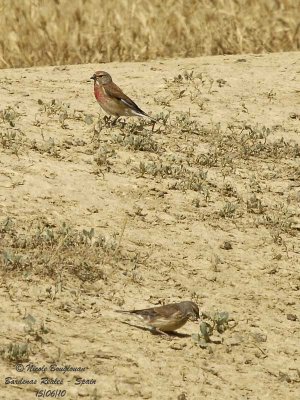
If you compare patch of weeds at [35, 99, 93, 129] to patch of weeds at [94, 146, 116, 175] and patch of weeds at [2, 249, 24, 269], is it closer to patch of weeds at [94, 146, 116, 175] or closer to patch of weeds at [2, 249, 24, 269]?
patch of weeds at [94, 146, 116, 175]

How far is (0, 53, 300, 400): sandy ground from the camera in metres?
8.81

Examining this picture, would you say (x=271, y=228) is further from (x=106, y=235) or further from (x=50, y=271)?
(x=50, y=271)

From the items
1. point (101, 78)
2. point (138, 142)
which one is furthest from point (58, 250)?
point (101, 78)

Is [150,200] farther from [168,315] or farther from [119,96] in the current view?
[168,315]

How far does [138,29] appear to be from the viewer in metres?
16.8

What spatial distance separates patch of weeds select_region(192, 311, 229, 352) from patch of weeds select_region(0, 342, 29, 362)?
1650mm

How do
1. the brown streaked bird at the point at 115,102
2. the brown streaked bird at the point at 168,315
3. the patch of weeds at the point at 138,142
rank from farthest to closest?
the brown streaked bird at the point at 115,102, the patch of weeds at the point at 138,142, the brown streaked bird at the point at 168,315

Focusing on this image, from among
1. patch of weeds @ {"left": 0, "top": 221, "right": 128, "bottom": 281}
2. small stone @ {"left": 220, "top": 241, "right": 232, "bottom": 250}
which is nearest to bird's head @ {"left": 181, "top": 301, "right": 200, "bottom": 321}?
patch of weeds @ {"left": 0, "top": 221, "right": 128, "bottom": 281}

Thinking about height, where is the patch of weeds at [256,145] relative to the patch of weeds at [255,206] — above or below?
above

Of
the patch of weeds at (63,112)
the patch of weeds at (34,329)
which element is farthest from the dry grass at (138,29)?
the patch of weeds at (34,329)

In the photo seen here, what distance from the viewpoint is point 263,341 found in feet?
31.4

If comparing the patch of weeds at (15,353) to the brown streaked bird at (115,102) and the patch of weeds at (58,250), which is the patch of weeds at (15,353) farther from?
the brown streaked bird at (115,102)

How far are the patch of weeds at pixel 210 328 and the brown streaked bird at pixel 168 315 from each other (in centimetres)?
15

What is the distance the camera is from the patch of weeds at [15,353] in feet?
27.4
